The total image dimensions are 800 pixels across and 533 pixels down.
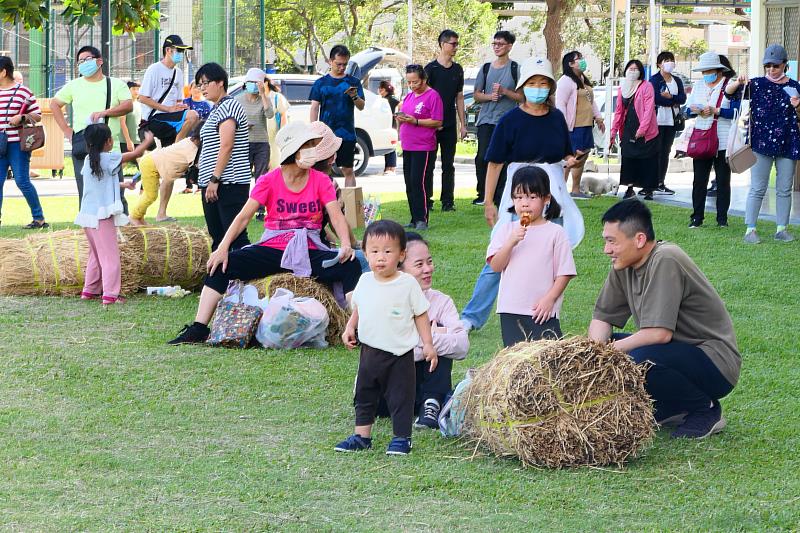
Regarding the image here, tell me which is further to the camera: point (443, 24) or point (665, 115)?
point (443, 24)

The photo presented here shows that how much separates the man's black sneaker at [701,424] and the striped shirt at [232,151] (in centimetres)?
452

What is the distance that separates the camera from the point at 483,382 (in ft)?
16.9

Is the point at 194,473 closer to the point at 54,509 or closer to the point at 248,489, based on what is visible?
the point at 248,489

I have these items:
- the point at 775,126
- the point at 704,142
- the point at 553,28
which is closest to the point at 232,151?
the point at 775,126

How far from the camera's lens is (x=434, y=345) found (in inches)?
223

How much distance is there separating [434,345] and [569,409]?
0.96m

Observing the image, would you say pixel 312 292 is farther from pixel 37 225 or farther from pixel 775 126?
pixel 37 225

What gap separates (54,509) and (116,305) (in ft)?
15.0

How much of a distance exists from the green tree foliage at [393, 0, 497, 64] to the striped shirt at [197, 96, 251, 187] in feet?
126

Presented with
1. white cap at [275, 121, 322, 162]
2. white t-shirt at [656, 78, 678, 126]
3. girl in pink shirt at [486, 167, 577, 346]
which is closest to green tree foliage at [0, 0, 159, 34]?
white cap at [275, 121, 322, 162]

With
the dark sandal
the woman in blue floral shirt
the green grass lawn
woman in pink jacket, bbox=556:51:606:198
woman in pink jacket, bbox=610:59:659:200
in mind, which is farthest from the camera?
woman in pink jacket, bbox=610:59:659:200

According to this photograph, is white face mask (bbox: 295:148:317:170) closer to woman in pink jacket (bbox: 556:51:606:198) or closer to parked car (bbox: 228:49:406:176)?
woman in pink jacket (bbox: 556:51:606:198)

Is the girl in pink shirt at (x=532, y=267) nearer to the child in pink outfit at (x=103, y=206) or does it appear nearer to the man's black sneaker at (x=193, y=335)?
the man's black sneaker at (x=193, y=335)

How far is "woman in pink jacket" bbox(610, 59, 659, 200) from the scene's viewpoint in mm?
14594
